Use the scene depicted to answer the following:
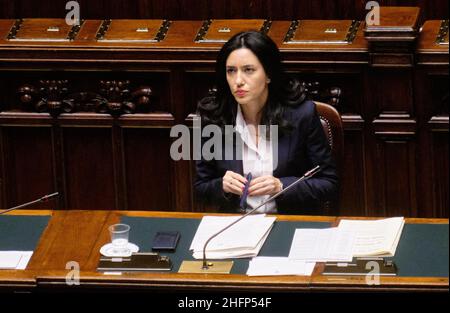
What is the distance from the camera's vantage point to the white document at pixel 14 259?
460 centimetres

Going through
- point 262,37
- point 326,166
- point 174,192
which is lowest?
point 174,192

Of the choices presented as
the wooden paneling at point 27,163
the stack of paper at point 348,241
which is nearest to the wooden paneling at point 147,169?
the wooden paneling at point 27,163

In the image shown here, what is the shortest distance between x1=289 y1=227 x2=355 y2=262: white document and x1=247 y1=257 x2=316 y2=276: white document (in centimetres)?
4

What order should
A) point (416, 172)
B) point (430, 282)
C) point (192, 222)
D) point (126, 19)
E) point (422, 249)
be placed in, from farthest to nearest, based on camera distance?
point (126, 19) → point (416, 172) → point (192, 222) → point (422, 249) → point (430, 282)

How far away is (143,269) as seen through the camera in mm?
4512

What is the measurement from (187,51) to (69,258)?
179 cm

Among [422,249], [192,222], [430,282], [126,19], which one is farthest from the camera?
[126,19]

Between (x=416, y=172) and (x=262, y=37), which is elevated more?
(x=262, y=37)

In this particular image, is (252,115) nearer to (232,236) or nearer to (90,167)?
(232,236)

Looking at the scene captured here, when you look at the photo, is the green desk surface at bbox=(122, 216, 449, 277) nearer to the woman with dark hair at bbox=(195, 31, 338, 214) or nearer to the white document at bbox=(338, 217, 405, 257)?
the white document at bbox=(338, 217, 405, 257)

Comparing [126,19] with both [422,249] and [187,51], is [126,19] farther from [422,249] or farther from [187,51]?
[422,249]

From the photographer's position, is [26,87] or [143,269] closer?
[143,269]

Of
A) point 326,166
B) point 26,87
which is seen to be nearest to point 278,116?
point 326,166

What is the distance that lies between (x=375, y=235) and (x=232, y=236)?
1.67 ft
